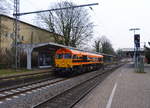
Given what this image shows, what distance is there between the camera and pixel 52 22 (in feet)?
125

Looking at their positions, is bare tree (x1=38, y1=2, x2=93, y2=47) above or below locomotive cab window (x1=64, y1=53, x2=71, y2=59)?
above

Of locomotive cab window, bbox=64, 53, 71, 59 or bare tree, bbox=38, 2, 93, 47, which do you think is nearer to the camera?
locomotive cab window, bbox=64, 53, 71, 59

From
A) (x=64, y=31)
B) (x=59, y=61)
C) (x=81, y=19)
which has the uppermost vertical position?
(x=81, y=19)

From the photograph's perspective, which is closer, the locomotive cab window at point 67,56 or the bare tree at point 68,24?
the locomotive cab window at point 67,56

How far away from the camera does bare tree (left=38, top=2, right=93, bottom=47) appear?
123 feet

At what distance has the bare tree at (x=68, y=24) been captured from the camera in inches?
1475

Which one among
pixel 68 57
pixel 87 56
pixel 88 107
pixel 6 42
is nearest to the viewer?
pixel 88 107

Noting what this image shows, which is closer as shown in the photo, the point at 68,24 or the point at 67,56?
the point at 67,56

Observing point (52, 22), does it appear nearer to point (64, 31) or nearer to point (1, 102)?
point (64, 31)

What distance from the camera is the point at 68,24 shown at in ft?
123

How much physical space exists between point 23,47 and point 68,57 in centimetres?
1003

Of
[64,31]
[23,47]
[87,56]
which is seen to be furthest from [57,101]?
[64,31]

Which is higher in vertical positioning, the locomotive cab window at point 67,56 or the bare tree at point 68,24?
the bare tree at point 68,24

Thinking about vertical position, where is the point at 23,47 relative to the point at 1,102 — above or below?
above
